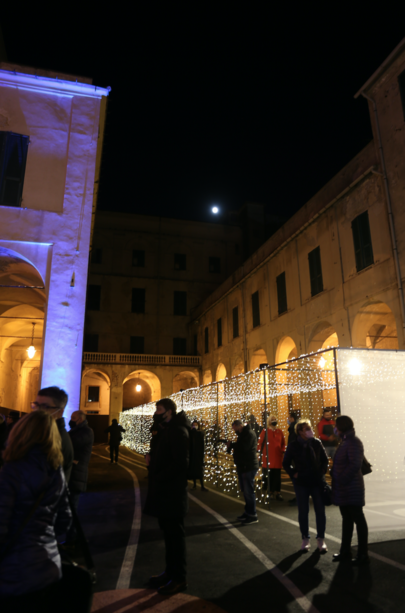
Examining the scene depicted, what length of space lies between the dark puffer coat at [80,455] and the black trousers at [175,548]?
1925mm

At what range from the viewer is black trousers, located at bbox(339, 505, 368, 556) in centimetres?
460

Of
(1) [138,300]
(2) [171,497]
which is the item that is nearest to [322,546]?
(2) [171,497]

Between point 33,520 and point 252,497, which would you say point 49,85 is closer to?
point 252,497

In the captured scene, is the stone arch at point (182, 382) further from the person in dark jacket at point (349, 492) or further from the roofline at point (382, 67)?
the person in dark jacket at point (349, 492)

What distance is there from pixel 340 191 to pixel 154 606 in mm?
14547

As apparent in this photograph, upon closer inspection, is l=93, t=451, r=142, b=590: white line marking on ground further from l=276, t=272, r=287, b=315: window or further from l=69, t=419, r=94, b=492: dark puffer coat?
l=276, t=272, r=287, b=315: window

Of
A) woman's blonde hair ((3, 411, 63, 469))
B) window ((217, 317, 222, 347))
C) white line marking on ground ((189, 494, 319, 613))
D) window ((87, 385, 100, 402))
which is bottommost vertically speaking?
white line marking on ground ((189, 494, 319, 613))

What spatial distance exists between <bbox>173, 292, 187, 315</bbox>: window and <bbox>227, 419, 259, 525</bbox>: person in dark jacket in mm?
26215

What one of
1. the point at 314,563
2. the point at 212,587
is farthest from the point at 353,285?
the point at 212,587

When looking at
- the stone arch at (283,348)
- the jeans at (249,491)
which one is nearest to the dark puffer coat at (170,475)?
the jeans at (249,491)

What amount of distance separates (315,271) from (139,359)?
54.1 feet

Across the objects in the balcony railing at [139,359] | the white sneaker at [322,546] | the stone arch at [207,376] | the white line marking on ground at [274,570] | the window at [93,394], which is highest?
the balcony railing at [139,359]

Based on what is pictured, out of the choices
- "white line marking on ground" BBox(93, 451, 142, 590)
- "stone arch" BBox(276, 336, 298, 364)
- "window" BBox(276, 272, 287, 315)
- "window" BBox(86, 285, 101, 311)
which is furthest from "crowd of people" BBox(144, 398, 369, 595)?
"window" BBox(86, 285, 101, 311)

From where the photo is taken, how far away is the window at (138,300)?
32.6m
